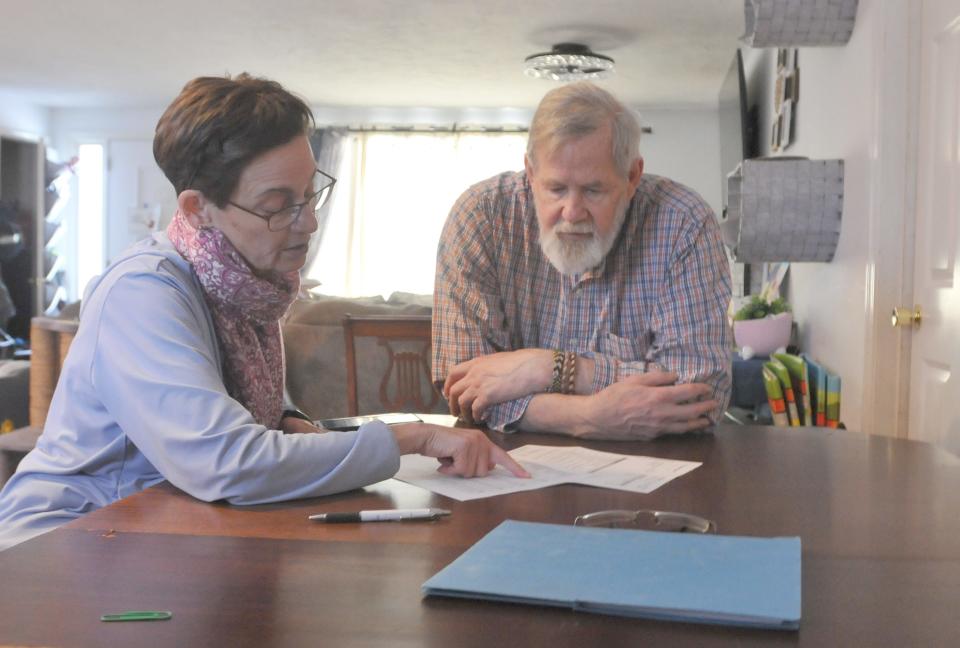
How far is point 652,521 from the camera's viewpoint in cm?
106

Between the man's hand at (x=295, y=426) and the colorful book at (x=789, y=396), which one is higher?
the man's hand at (x=295, y=426)

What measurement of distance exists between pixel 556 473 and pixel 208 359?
0.47 meters

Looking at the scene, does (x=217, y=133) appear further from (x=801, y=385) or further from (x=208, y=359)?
(x=801, y=385)

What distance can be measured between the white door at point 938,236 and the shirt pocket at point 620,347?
72 cm

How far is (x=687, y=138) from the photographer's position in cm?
980

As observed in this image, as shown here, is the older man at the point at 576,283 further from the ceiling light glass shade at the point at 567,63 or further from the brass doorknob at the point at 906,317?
the ceiling light glass shade at the point at 567,63

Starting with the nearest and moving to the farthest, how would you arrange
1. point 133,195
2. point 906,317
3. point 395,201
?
point 906,317 → point 395,201 → point 133,195

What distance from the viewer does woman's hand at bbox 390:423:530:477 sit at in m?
1.29

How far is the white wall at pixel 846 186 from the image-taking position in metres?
2.74

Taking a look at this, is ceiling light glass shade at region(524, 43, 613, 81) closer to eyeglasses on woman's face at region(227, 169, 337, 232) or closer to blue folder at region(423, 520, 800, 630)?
eyeglasses on woman's face at region(227, 169, 337, 232)

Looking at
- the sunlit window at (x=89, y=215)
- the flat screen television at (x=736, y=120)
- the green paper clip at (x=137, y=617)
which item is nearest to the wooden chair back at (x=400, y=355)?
the green paper clip at (x=137, y=617)

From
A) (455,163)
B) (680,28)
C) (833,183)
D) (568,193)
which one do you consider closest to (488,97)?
(455,163)

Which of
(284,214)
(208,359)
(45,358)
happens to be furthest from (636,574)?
(45,358)

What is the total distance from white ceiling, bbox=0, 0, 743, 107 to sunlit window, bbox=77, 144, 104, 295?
106 centimetres
